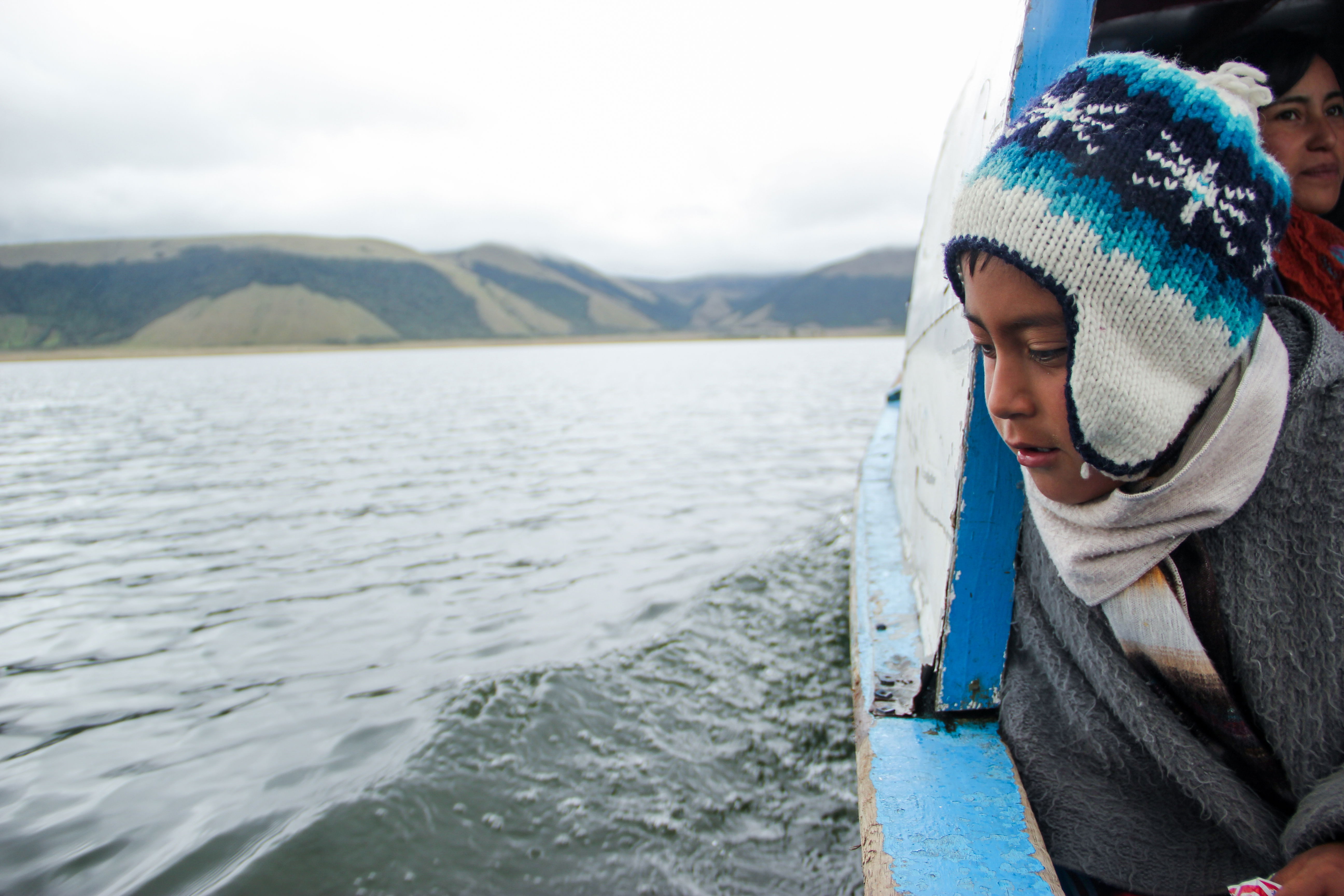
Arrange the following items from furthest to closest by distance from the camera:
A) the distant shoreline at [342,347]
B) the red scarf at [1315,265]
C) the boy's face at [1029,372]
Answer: the distant shoreline at [342,347] < the red scarf at [1315,265] < the boy's face at [1029,372]

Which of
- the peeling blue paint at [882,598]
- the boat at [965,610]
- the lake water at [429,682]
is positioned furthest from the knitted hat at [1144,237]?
the lake water at [429,682]

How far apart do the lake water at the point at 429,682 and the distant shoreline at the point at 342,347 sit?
13054cm

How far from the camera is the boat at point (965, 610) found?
1397mm

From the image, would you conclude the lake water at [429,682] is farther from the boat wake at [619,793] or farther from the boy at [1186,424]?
the boy at [1186,424]

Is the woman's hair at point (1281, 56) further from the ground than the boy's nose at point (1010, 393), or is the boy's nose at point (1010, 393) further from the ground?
the woman's hair at point (1281, 56)

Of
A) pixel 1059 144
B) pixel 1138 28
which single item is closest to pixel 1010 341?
pixel 1059 144

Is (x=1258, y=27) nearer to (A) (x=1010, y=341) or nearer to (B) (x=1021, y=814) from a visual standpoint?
(A) (x=1010, y=341)

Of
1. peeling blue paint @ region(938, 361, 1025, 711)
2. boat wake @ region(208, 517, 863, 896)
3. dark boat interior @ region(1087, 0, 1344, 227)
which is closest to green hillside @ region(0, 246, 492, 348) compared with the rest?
boat wake @ region(208, 517, 863, 896)

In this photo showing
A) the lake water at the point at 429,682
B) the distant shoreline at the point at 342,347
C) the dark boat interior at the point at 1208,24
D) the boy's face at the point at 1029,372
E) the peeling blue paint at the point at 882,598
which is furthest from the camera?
the distant shoreline at the point at 342,347

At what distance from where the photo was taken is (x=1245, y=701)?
1.21 metres

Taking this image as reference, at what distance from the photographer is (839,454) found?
11.8 metres

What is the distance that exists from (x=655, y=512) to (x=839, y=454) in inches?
188

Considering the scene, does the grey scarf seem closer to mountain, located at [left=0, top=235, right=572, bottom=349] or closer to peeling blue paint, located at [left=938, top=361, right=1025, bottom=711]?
peeling blue paint, located at [left=938, top=361, right=1025, bottom=711]

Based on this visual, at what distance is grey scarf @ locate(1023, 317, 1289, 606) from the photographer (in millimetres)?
1070
